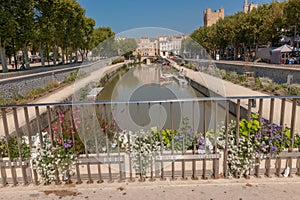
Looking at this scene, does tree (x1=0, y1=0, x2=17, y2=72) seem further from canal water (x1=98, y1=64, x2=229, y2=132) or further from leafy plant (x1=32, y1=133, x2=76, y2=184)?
leafy plant (x1=32, y1=133, x2=76, y2=184)

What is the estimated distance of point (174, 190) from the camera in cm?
265

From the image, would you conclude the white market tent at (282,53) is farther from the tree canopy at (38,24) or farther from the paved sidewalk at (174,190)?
the paved sidewalk at (174,190)

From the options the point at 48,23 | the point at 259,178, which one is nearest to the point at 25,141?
the point at 259,178

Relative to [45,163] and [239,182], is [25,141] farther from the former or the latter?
[239,182]

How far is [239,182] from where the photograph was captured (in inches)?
108

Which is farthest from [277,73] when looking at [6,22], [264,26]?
[6,22]

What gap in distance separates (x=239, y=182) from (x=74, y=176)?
206cm

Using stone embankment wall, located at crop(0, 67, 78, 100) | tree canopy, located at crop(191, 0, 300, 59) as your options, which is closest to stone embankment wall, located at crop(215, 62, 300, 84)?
tree canopy, located at crop(191, 0, 300, 59)

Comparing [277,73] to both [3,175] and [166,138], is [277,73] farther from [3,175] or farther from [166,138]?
[3,175]

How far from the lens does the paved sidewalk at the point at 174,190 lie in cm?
252

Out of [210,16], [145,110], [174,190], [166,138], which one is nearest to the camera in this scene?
[174,190]

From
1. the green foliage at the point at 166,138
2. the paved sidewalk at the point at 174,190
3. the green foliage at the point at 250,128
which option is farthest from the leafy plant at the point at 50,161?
the green foliage at the point at 250,128

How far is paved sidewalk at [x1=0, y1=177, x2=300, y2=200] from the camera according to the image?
2.52 metres

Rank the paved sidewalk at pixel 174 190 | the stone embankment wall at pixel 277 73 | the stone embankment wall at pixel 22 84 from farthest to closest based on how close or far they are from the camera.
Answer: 1. the stone embankment wall at pixel 277 73
2. the stone embankment wall at pixel 22 84
3. the paved sidewalk at pixel 174 190
